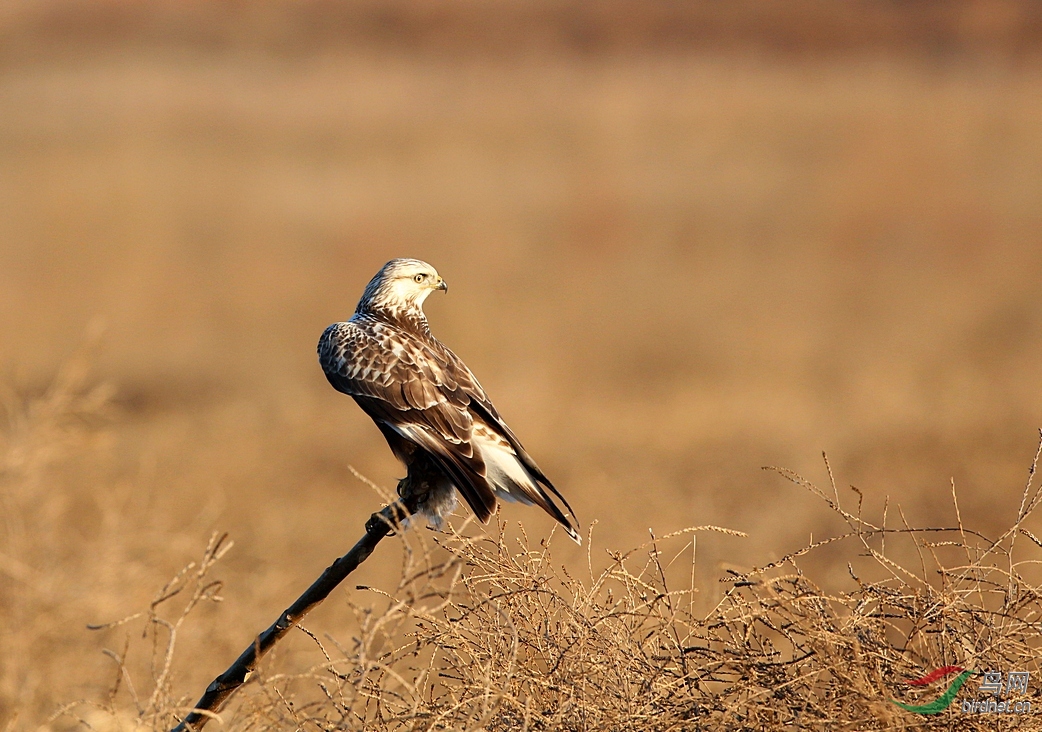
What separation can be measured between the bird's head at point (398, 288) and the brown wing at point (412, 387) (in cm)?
12

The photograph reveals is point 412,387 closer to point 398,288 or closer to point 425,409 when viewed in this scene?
point 425,409

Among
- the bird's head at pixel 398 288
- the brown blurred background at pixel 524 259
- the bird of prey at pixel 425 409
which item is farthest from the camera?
the brown blurred background at pixel 524 259

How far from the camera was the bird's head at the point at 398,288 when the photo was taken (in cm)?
340

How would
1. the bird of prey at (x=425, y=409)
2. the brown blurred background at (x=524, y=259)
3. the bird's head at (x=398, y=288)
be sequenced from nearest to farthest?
the bird of prey at (x=425, y=409) → the bird's head at (x=398, y=288) → the brown blurred background at (x=524, y=259)

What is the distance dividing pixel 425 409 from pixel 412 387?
86mm

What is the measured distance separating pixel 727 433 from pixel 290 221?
430 inches

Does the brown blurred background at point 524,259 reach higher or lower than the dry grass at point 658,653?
higher

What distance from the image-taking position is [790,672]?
2307mm

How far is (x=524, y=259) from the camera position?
63.9 ft

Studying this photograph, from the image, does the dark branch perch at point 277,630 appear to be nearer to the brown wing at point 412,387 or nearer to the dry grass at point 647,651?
the dry grass at point 647,651

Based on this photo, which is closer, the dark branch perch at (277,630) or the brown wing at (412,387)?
the dark branch perch at (277,630)

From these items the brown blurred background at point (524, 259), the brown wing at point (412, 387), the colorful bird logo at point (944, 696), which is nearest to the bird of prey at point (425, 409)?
the brown wing at point (412, 387)

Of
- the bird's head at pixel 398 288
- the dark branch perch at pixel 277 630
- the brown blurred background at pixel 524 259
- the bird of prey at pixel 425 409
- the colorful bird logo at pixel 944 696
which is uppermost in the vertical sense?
the brown blurred background at pixel 524 259

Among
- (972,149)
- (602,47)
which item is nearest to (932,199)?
(972,149)
